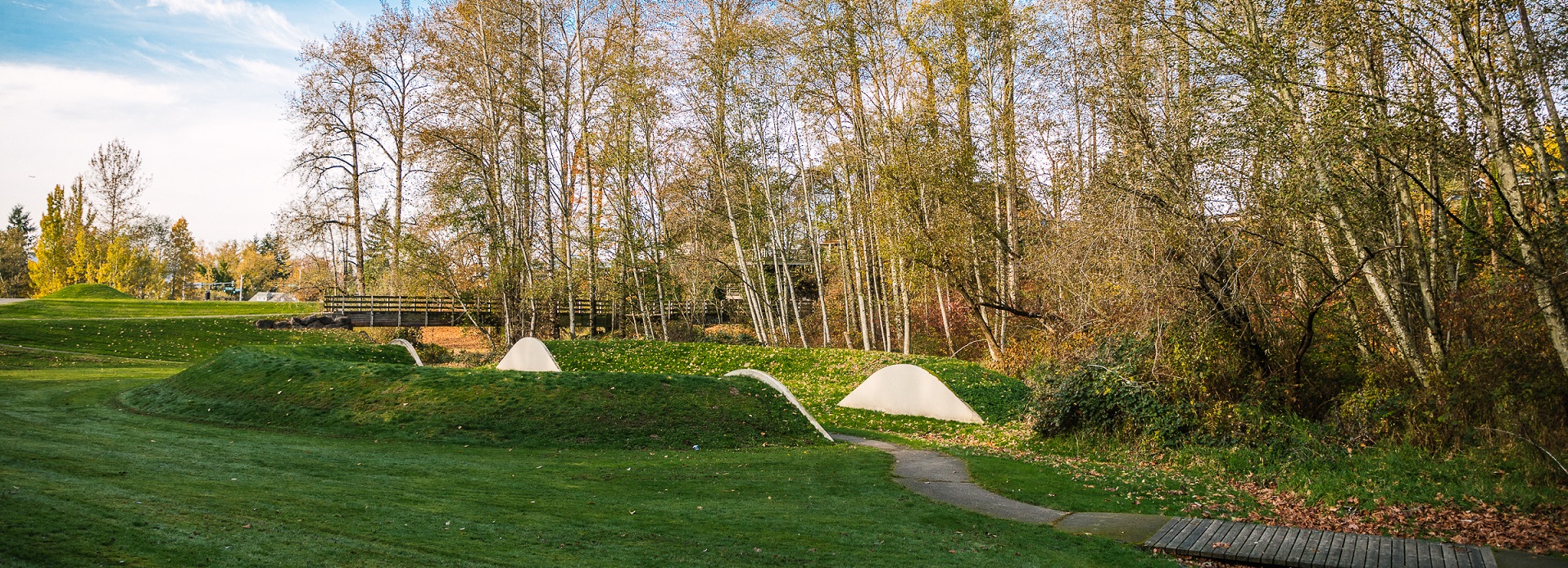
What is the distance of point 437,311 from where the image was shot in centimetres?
2606

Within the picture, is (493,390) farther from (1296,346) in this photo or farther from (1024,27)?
(1024,27)

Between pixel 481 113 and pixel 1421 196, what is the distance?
21.3 metres

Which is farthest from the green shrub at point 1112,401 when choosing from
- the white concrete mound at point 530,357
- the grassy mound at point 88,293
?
the grassy mound at point 88,293

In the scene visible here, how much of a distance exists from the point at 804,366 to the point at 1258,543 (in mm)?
12377

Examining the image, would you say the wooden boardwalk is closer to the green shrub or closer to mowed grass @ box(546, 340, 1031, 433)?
the green shrub

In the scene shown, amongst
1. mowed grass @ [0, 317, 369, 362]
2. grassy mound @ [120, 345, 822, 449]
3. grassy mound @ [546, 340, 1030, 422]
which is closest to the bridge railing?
mowed grass @ [0, 317, 369, 362]

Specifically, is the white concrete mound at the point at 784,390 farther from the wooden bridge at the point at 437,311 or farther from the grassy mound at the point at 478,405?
the wooden bridge at the point at 437,311

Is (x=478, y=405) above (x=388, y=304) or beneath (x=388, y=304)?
beneath

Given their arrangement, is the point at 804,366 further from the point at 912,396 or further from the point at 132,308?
the point at 132,308

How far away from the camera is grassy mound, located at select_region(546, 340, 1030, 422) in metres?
14.6

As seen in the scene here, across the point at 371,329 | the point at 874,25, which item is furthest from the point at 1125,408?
the point at 371,329

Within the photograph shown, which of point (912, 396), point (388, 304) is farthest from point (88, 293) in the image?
point (912, 396)

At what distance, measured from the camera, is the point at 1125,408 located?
383 inches

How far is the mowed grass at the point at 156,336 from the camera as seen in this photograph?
20.7 m
